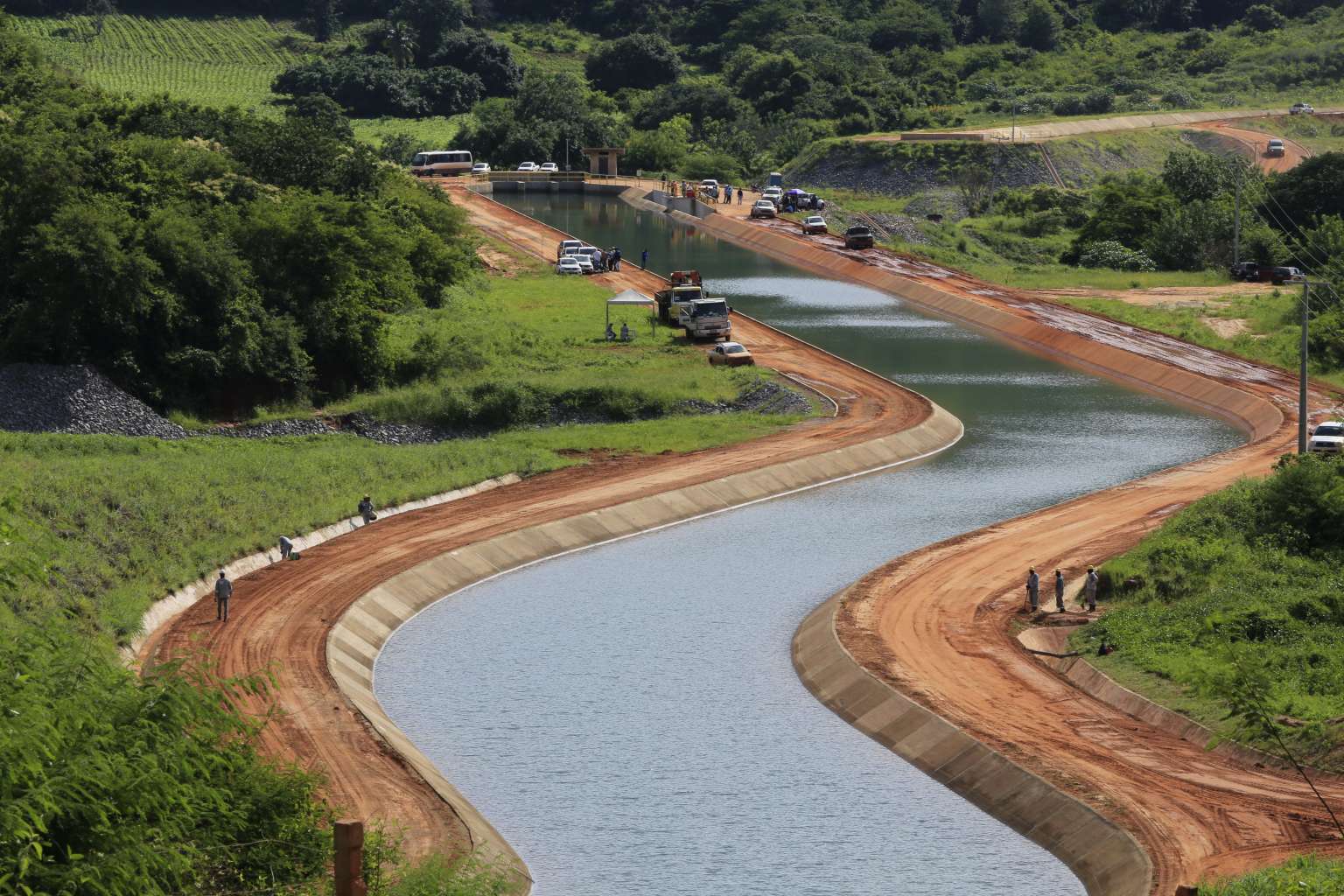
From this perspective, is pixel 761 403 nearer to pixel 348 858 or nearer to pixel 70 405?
pixel 70 405

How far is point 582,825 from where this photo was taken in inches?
1709

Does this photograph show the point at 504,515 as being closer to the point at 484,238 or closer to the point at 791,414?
the point at 791,414

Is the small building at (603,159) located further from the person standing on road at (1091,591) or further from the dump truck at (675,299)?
the person standing on road at (1091,591)

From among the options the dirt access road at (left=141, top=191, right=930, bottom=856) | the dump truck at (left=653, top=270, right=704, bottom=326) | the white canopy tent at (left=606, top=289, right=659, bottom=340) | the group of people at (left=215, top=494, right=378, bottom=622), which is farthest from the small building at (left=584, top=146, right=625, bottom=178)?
the group of people at (left=215, top=494, right=378, bottom=622)

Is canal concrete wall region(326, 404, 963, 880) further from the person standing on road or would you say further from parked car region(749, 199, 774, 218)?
parked car region(749, 199, 774, 218)

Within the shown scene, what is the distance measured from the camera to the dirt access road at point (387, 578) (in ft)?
142

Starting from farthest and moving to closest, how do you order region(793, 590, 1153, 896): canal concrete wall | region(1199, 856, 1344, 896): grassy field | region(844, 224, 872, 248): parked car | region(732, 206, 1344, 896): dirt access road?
region(844, 224, 872, 248): parked car, region(732, 206, 1344, 896): dirt access road, region(793, 590, 1153, 896): canal concrete wall, region(1199, 856, 1344, 896): grassy field

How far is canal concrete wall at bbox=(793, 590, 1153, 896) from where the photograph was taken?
40312 millimetres

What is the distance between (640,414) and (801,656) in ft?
107

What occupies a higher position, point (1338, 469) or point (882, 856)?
point (1338, 469)

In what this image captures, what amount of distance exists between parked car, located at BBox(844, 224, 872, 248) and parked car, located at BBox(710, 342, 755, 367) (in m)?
46.0

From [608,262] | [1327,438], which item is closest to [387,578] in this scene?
[1327,438]

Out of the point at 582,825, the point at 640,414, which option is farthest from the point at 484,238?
the point at 582,825

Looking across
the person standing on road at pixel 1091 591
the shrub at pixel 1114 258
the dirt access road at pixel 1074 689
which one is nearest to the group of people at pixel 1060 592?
the person standing on road at pixel 1091 591
